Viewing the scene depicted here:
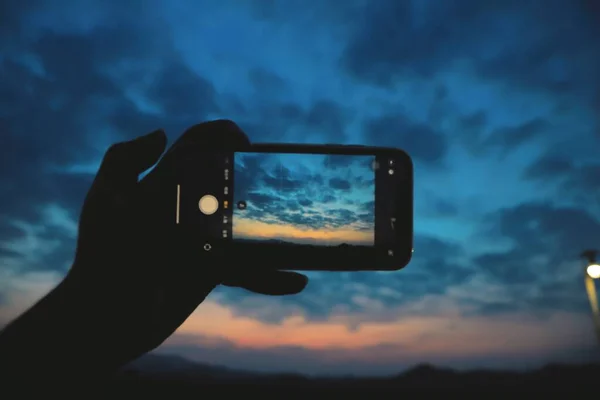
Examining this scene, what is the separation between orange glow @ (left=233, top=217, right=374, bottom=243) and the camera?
10.9 feet

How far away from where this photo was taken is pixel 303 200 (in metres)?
3.58

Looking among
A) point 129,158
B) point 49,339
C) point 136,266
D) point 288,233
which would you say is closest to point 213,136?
point 129,158

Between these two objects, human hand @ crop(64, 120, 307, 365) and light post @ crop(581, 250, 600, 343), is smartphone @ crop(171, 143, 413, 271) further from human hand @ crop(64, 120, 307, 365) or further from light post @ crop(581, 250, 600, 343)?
light post @ crop(581, 250, 600, 343)

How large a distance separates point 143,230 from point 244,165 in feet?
2.64

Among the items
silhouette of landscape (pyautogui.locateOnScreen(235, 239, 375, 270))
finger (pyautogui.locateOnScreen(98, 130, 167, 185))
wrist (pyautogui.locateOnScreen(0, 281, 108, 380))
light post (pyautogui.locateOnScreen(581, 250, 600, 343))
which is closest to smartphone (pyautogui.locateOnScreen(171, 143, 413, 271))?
silhouette of landscape (pyautogui.locateOnScreen(235, 239, 375, 270))

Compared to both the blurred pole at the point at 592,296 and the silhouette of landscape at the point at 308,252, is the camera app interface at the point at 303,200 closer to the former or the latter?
the silhouette of landscape at the point at 308,252

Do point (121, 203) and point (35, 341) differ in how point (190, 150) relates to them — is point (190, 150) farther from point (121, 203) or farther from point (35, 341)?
point (35, 341)

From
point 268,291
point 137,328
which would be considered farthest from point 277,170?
point 137,328

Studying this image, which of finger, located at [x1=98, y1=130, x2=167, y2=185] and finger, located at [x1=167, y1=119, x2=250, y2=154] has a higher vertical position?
finger, located at [x1=167, y1=119, x2=250, y2=154]

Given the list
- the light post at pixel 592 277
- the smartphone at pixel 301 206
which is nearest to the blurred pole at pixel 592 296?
the light post at pixel 592 277

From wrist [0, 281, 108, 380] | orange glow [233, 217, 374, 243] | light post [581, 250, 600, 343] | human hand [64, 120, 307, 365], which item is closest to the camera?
wrist [0, 281, 108, 380]

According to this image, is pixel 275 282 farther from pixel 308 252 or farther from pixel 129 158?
pixel 129 158

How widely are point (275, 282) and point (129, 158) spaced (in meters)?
1.15

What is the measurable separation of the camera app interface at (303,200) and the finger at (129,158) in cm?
69
